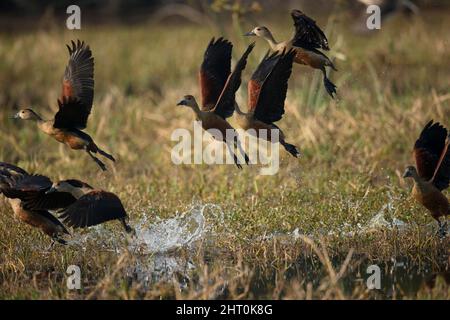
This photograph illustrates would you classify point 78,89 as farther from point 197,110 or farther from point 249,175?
point 249,175

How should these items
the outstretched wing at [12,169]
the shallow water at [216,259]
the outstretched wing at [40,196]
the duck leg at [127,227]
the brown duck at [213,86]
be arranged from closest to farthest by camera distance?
the shallow water at [216,259], the outstretched wing at [40,196], the duck leg at [127,227], the outstretched wing at [12,169], the brown duck at [213,86]

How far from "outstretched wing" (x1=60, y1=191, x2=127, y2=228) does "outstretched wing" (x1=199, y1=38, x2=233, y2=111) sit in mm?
1063

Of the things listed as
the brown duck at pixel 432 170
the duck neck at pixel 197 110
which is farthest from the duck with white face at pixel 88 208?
the brown duck at pixel 432 170

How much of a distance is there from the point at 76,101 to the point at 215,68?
0.98m

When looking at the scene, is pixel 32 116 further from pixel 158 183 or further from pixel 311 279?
pixel 311 279

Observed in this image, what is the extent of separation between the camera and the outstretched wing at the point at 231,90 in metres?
5.15

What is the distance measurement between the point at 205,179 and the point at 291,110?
4.16 ft

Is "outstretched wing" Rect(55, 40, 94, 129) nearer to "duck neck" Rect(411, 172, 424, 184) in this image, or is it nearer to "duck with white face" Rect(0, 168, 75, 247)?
"duck with white face" Rect(0, 168, 75, 247)

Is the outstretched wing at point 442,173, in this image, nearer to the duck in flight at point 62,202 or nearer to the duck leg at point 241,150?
the duck leg at point 241,150

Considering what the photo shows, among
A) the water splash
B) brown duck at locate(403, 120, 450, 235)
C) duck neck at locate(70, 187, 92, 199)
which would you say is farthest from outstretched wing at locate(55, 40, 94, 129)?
brown duck at locate(403, 120, 450, 235)

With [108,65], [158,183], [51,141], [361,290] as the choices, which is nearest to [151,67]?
[108,65]

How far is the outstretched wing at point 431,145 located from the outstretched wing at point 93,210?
185 centimetres

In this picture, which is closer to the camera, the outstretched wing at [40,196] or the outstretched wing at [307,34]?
the outstretched wing at [40,196]

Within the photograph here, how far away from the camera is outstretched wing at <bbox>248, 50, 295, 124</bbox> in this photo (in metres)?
5.34
